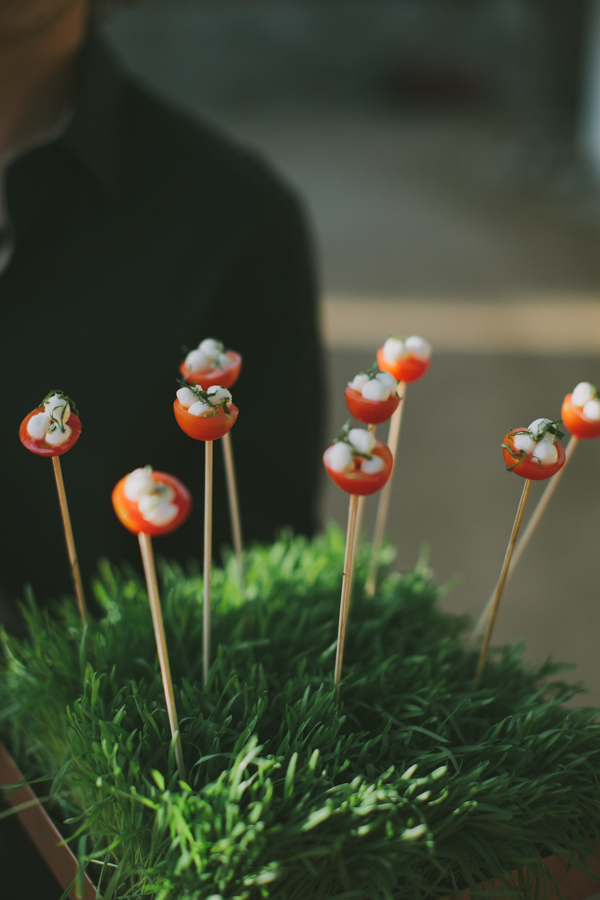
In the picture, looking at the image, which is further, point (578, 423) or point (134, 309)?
point (134, 309)

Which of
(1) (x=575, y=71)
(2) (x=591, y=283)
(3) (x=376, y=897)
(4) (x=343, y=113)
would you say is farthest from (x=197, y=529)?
(4) (x=343, y=113)

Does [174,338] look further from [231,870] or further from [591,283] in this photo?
[591,283]

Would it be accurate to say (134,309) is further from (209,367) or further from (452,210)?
(452,210)

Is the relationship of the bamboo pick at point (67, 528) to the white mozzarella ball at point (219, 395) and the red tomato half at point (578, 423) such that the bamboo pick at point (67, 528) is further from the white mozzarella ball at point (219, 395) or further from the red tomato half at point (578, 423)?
the red tomato half at point (578, 423)

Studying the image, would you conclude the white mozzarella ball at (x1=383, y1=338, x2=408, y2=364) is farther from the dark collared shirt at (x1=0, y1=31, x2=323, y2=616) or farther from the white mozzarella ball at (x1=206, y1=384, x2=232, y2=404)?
the dark collared shirt at (x1=0, y1=31, x2=323, y2=616)

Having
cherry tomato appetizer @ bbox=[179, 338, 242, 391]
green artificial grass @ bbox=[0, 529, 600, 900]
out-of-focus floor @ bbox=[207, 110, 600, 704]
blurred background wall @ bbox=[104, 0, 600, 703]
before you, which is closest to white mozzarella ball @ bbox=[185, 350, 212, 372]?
cherry tomato appetizer @ bbox=[179, 338, 242, 391]

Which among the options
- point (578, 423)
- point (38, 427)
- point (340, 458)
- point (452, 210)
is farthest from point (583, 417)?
point (452, 210)
